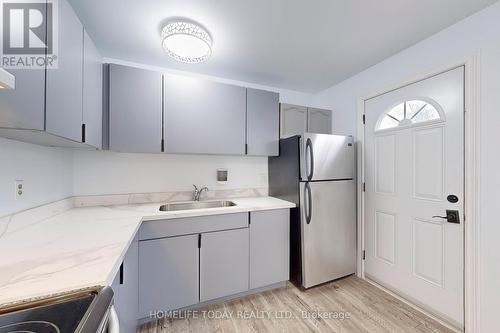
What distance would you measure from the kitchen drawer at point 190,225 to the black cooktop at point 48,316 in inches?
36.4

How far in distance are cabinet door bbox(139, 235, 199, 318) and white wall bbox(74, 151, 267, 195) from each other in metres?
0.71

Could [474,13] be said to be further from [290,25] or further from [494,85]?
[290,25]

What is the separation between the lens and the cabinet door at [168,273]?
4.96 feet

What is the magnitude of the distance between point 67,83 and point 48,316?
3.47ft

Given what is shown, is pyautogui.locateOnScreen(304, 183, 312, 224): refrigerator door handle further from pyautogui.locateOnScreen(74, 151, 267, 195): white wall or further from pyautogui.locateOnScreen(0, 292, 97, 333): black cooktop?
pyautogui.locateOnScreen(0, 292, 97, 333): black cooktop

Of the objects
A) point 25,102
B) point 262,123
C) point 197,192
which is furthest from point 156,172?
point 25,102

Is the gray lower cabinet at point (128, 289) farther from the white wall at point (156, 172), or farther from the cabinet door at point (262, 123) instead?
the cabinet door at point (262, 123)

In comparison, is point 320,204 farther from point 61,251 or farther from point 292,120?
point 61,251

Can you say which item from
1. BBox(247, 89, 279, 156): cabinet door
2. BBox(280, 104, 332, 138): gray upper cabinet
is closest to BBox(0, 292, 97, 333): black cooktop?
BBox(247, 89, 279, 156): cabinet door

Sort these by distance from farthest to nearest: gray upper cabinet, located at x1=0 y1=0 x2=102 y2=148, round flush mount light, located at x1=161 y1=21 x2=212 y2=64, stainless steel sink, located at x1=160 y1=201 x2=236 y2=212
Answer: stainless steel sink, located at x1=160 y1=201 x2=236 y2=212
round flush mount light, located at x1=161 y1=21 x2=212 y2=64
gray upper cabinet, located at x1=0 y1=0 x2=102 y2=148

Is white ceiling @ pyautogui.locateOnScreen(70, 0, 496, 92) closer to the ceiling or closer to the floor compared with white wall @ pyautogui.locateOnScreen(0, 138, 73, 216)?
closer to the ceiling

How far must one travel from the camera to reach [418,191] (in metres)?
1.75

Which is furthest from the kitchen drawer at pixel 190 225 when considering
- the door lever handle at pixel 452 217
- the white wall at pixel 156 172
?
the door lever handle at pixel 452 217

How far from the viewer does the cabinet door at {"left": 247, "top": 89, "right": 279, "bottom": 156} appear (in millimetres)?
2148
